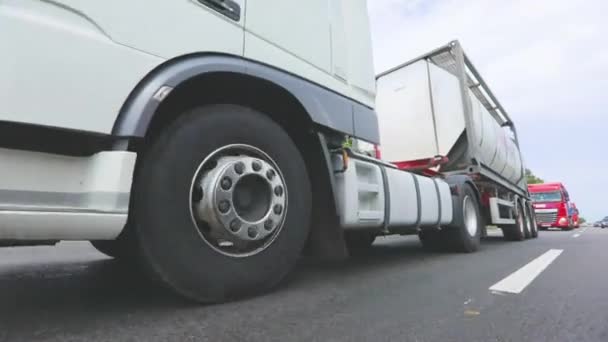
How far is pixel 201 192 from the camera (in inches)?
71.7

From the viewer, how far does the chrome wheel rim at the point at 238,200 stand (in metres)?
1.80

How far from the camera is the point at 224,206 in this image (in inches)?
71.1

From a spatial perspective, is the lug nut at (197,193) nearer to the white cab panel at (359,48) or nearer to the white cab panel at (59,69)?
the white cab panel at (59,69)

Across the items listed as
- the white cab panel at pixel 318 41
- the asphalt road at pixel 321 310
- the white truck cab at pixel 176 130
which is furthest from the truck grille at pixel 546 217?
the white truck cab at pixel 176 130

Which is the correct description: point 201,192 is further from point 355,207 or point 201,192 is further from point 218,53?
point 355,207

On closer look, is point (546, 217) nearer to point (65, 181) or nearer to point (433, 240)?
point (433, 240)

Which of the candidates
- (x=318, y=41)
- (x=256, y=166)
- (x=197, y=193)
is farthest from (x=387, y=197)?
(x=197, y=193)

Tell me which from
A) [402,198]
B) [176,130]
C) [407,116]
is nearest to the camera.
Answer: [176,130]

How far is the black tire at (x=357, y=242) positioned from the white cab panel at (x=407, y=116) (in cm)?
126

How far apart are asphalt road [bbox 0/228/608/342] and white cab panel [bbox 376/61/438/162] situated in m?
2.72

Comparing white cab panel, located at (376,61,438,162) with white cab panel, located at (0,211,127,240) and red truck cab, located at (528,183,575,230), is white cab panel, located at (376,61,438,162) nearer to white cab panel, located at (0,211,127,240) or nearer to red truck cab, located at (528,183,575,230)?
white cab panel, located at (0,211,127,240)

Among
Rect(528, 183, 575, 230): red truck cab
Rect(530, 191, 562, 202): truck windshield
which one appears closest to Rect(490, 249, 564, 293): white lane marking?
Rect(528, 183, 575, 230): red truck cab

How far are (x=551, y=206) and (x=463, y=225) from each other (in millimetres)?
17334

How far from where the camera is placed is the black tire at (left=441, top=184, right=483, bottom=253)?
4.79m
